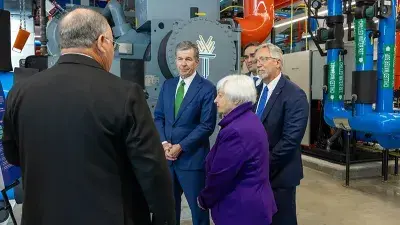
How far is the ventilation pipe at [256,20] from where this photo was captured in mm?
3811

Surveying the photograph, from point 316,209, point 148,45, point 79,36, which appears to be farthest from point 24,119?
point 316,209

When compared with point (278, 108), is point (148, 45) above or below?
above

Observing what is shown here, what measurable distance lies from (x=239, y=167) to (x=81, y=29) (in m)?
0.98

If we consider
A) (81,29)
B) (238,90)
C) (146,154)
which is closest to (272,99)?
(238,90)

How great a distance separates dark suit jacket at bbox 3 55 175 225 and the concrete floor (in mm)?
2289

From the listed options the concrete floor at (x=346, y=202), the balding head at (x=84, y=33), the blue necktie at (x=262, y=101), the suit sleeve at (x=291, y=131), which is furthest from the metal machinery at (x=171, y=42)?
the balding head at (x=84, y=33)

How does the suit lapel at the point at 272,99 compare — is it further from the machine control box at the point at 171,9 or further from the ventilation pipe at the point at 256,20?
the ventilation pipe at the point at 256,20

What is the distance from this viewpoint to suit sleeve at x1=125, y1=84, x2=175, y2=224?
1.24 m

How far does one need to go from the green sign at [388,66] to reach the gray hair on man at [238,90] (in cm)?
257

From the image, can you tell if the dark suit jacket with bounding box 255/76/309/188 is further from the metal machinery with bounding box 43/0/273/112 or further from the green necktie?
the metal machinery with bounding box 43/0/273/112

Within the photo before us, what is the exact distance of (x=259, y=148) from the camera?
1878 millimetres

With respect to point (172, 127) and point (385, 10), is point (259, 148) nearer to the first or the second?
point (172, 127)

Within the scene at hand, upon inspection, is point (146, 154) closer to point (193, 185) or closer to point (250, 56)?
point (193, 185)

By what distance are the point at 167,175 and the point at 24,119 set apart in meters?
0.50
